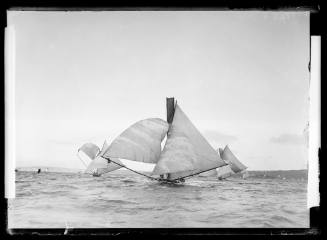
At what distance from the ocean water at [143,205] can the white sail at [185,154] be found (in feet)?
1.60

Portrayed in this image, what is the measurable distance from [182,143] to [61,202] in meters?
1.55

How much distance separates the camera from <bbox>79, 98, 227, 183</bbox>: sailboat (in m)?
4.11

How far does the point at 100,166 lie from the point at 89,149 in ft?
0.96

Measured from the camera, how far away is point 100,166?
3986 mm

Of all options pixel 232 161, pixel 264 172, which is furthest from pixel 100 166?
pixel 264 172

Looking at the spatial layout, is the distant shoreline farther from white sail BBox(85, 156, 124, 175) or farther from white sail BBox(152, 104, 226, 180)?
white sail BBox(152, 104, 226, 180)

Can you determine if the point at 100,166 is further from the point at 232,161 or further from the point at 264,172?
the point at 264,172

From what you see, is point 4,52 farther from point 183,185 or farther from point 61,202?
point 183,185

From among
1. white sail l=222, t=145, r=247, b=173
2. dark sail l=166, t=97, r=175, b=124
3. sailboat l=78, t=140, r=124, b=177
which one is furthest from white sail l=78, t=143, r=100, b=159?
white sail l=222, t=145, r=247, b=173

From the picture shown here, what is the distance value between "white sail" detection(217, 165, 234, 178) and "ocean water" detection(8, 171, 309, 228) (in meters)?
0.15

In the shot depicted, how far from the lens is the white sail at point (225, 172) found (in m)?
4.17

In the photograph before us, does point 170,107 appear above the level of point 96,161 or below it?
above

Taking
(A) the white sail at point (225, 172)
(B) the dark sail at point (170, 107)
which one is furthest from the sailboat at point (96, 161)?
(A) the white sail at point (225, 172)
